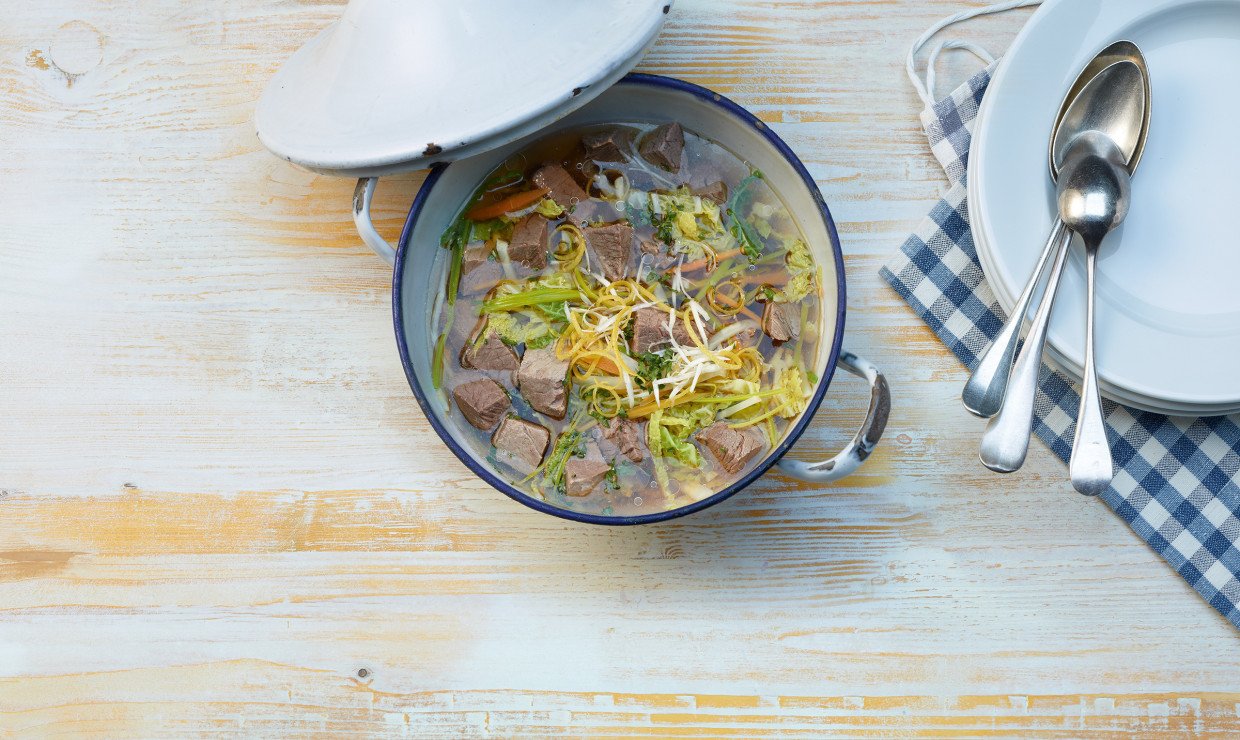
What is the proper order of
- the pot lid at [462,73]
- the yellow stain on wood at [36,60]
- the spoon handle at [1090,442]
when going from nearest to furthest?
1. the pot lid at [462,73]
2. the spoon handle at [1090,442]
3. the yellow stain on wood at [36,60]

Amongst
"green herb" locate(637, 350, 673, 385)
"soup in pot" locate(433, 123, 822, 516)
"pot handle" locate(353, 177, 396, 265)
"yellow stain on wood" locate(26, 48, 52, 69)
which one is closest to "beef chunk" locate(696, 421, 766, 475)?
"soup in pot" locate(433, 123, 822, 516)

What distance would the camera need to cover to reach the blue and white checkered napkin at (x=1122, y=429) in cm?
127

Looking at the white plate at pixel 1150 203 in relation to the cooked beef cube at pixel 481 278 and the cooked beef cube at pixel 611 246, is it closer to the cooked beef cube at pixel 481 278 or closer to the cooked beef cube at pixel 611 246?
the cooked beef cube at pixel 611 246

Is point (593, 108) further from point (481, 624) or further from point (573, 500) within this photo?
point (481, 624)

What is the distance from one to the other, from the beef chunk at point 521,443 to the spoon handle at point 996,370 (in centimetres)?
64

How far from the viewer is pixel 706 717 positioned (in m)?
1.33

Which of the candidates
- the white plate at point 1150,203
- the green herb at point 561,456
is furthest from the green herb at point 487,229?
the white plate at point 1150,203

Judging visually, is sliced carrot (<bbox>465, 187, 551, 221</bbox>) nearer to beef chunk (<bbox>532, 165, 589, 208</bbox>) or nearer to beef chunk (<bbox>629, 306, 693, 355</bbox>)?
beef chunk (<bbox>532, 165, 589, 208</bbox>)

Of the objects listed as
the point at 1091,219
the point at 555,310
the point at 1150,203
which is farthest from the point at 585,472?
the point at 1150,203

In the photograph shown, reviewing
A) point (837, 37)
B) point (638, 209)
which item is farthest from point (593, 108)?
point (837, 37)

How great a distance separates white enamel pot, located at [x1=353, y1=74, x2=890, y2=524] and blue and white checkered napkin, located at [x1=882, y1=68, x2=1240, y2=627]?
251 millimetres

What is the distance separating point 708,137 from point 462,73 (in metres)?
0.42

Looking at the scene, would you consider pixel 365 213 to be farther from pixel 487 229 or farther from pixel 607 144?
pixel 607 144

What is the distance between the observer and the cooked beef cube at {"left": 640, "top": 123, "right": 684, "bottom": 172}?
1.20m
